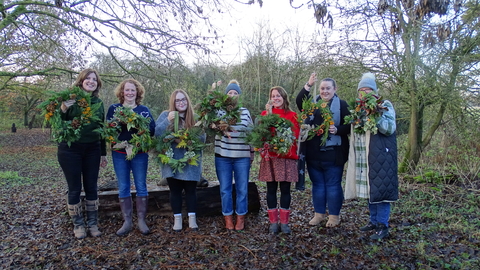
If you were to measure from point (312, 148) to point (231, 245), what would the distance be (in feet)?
5.44

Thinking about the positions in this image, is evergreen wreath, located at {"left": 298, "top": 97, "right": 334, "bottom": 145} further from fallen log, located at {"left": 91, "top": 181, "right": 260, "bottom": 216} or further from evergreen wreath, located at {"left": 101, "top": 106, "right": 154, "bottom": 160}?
evergreen wreath, located at {"left": 101, "top": 106, "right": 154, "bottom": 160}

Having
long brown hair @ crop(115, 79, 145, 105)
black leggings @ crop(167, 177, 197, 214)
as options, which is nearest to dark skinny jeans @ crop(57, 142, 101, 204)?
long brown hair @ crop(115, 79, 145, 105)

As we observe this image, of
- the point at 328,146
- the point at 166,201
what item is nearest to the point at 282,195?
the point at 328,146

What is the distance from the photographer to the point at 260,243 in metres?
3.94

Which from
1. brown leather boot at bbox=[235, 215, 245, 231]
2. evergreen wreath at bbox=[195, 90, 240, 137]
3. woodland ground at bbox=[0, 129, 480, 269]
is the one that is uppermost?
evergreen wreath at bbox=[195, 90, 240, 137]

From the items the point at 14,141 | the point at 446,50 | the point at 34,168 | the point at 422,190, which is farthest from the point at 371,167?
the point at 14,141

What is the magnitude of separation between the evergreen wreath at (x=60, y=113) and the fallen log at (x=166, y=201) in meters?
1.23

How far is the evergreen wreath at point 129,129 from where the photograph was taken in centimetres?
405

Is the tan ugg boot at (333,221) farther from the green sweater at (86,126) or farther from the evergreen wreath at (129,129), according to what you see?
the green sweater at (86,126)

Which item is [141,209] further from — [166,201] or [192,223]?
[192,223]

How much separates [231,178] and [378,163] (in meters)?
1.87

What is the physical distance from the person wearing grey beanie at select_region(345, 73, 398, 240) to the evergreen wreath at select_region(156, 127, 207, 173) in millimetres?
2057

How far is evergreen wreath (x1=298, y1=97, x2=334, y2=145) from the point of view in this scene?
4171 millimetres

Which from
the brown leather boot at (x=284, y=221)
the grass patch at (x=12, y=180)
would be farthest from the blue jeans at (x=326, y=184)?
the grass patch at (x=12, y=180)
